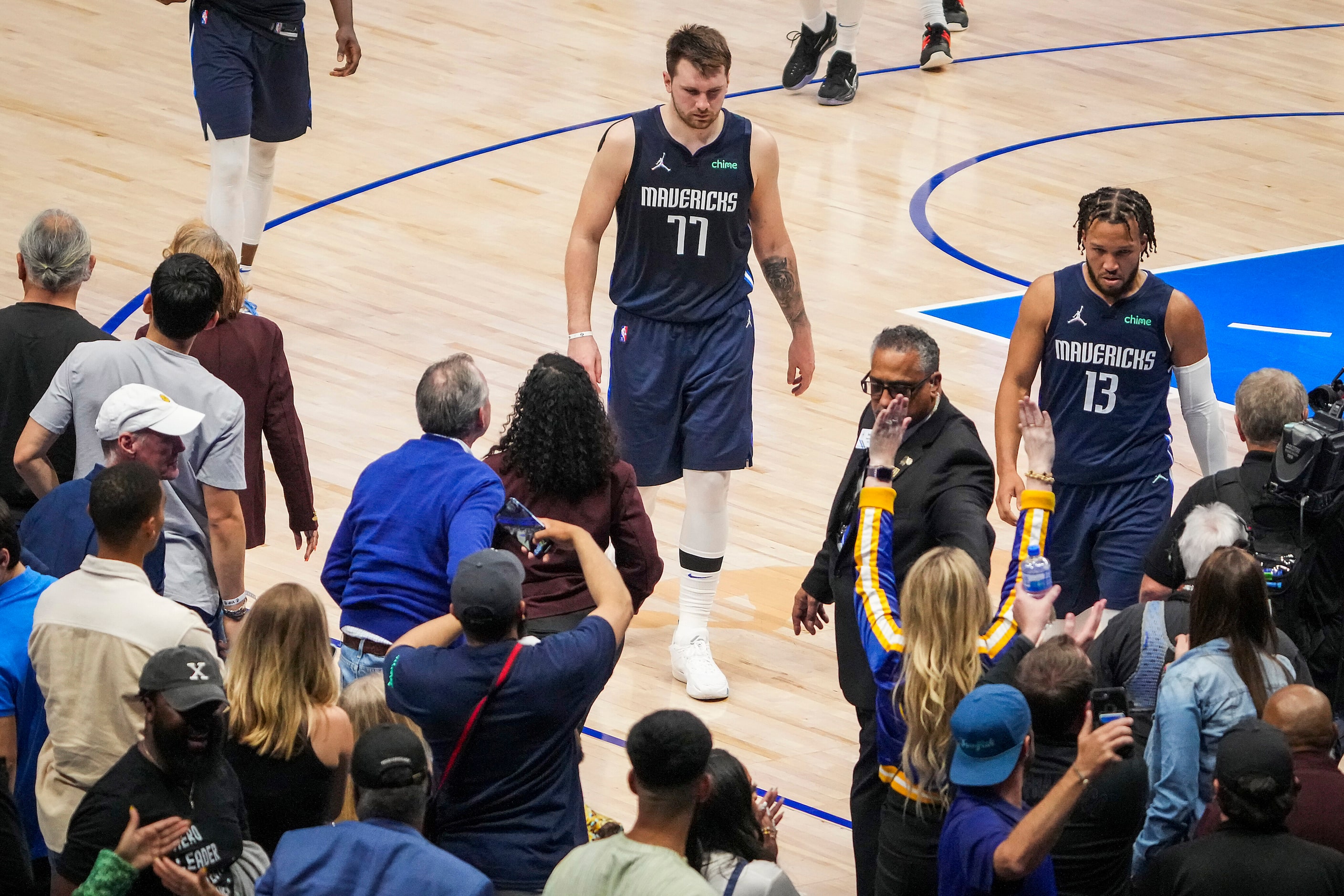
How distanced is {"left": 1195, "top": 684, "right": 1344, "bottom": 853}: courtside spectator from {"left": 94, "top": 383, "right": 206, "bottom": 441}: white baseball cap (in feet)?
8.55

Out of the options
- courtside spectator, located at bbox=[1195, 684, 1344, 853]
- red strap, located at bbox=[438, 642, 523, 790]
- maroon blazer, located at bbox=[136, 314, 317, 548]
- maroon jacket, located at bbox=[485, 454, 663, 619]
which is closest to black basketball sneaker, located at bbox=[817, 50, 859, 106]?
maroon blazer, located at bbox=[136, 314, 317, 548]

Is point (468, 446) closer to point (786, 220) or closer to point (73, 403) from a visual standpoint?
point (73, 403)

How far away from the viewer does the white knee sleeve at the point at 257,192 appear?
8.82m

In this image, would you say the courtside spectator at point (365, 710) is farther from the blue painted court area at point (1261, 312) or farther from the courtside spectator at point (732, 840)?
the blue painted court area at point (1261, 312)

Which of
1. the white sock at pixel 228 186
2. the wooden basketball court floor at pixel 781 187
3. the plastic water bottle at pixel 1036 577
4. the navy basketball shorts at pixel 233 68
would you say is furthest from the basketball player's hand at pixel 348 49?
the plastic water bottle at pixel 1036 577

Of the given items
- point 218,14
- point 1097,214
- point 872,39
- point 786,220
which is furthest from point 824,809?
point 872,39

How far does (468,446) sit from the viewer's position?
184 inches

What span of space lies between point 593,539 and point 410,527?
45 centimetres

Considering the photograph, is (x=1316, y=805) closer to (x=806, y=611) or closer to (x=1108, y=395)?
(x=806, y=611)

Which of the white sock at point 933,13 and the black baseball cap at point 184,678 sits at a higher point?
the white sock at point 933,13

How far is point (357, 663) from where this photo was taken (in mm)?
4613

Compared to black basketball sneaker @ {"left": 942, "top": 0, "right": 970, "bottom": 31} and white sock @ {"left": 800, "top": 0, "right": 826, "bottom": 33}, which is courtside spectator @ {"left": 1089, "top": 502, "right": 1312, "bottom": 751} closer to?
white sock @ {"left": 800, "top": 0, "right": 826, "bottom": 33}

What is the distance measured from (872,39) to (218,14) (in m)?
7.45

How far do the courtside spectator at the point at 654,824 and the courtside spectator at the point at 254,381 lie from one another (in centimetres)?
235
